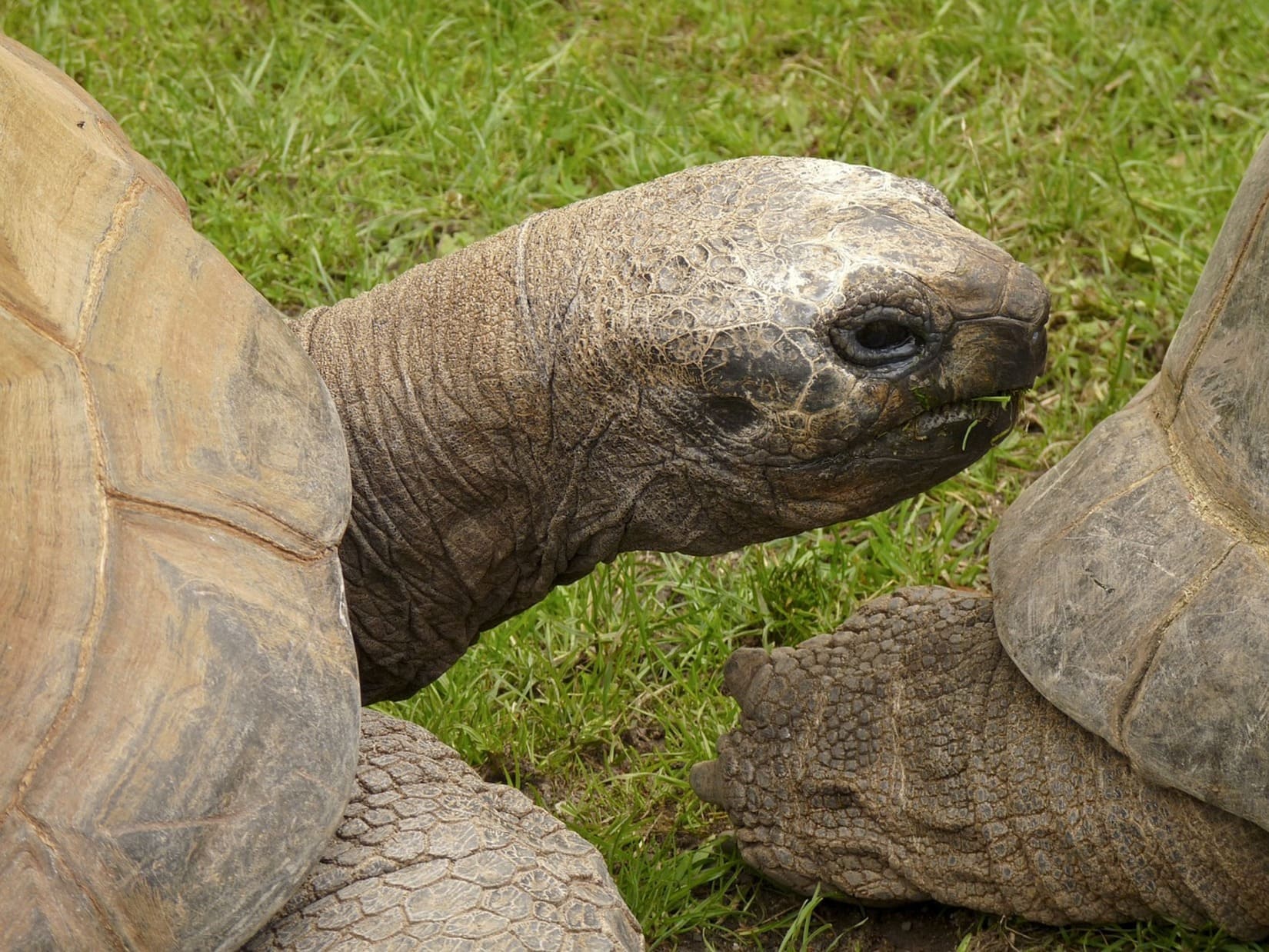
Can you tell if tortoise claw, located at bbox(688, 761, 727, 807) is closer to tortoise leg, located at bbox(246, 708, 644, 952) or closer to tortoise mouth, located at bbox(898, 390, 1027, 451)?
tortoise leg, located at bbox(246, 708, 644, 952)

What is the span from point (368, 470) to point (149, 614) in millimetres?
806

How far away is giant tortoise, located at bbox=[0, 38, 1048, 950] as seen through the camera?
175 cm

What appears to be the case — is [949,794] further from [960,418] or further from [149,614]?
[149,614]

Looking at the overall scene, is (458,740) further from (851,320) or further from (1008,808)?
(851,320)

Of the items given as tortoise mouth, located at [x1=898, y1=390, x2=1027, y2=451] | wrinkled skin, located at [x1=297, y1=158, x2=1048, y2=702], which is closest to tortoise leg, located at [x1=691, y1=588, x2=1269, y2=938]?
wrinkled skin, located at [x1=297, y1=158, x2=1048, y2=702]

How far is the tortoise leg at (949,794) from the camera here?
8.16 feet

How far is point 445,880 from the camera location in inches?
81.0

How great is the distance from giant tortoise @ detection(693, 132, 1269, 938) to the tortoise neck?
1.73ft

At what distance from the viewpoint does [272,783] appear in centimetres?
181

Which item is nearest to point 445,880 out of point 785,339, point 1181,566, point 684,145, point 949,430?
point 785,339

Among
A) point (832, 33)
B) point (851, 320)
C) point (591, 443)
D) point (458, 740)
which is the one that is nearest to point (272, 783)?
point (591, 443)

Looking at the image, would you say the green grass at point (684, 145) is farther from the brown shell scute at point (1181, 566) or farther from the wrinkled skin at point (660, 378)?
the brown shell scute at point (1181, 566)

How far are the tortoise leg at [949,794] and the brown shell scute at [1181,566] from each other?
0.20 meters

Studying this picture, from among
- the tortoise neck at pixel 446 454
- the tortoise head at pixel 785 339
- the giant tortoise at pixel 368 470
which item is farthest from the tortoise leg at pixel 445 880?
the tortoise head at pixel 785 339
